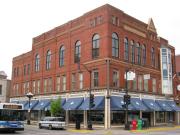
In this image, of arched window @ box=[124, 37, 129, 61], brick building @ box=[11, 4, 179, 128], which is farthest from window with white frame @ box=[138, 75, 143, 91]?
arched window @ box=[124, 37, 129, 61]

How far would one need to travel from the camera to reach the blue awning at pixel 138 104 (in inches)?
1705

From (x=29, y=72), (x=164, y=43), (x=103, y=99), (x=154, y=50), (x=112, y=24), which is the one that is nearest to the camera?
(x=103, y=99)

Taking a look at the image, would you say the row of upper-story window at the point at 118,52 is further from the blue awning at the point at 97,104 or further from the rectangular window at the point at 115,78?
the blue awning at the point at 97,104

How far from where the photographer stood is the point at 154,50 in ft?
174

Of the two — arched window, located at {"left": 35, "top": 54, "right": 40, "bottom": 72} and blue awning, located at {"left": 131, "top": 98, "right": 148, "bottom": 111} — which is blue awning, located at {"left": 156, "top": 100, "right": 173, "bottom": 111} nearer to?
blue awning, located at {"left": 131, "top": 98, "right": 148, "bottom": 111}

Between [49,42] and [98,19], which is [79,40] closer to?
[98,19]

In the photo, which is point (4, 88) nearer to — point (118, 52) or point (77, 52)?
point (77, 52)

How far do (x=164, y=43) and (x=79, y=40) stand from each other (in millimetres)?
18323

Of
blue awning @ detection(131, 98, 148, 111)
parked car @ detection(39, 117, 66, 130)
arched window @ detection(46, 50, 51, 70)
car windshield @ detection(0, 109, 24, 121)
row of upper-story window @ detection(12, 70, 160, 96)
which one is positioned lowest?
parked car @ detection(39, 117, 66, 130)

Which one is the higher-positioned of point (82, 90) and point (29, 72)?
point (29, 72)

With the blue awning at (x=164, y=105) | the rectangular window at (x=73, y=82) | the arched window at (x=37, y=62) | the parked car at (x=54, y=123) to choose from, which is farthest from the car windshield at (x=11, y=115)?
the arched window at (x=37, y=62)

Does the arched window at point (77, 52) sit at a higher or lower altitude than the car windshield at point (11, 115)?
higher

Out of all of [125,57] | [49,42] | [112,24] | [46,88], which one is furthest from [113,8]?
[46,88]

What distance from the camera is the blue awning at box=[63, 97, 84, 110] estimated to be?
142 feet
